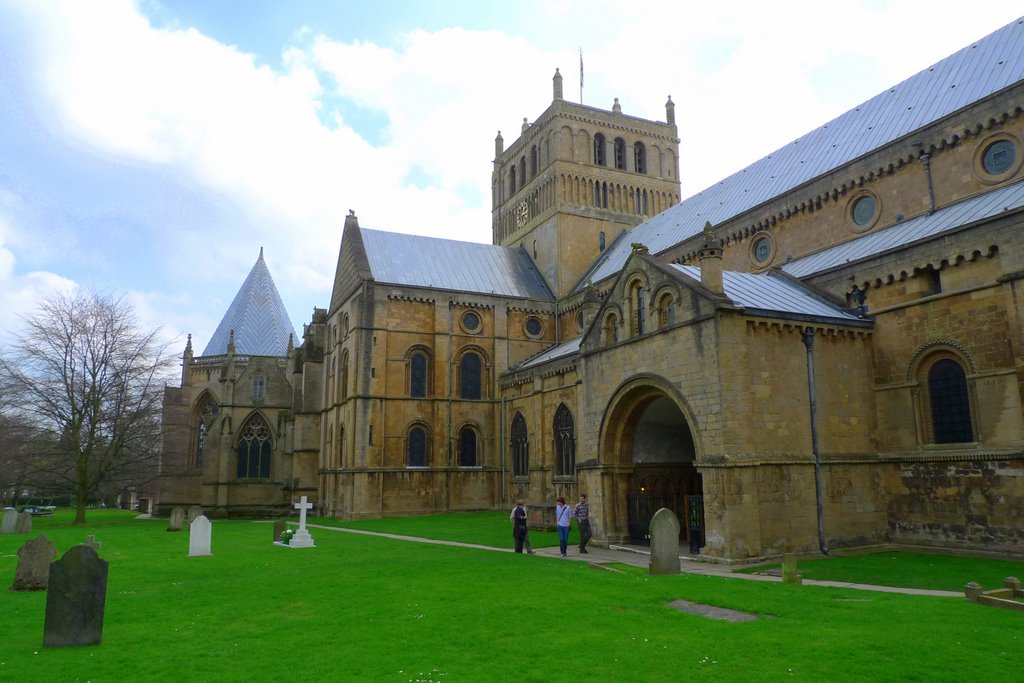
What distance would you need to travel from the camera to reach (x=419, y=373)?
138ft

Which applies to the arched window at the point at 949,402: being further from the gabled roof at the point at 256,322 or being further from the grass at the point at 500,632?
the gabled roof at the point at 256,322

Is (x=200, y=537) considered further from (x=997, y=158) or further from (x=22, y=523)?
(x=997, y=158)

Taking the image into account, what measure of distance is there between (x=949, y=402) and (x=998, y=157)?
346 inches

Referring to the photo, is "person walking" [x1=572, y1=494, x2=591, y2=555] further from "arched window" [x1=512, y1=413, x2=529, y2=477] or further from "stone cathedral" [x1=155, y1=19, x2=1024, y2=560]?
"arched window" [x1=512, y1=413, x2=529, y2=477]

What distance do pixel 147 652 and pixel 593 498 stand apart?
1562cm

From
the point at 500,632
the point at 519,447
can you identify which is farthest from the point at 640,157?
the point at 500,632

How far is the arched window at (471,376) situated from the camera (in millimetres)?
42531

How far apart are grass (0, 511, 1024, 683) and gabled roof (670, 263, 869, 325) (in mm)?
7889

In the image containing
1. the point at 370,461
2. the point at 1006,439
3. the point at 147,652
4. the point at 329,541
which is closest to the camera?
the point at 147,652

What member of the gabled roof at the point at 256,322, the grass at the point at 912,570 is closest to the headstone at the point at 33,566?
the grass at the point at 912,570

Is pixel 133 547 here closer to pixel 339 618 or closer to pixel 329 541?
pixel 329 541

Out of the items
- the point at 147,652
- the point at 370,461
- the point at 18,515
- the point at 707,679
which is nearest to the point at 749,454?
the point at 707,679

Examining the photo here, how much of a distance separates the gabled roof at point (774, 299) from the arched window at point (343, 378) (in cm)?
2555

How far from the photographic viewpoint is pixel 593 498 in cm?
2312
